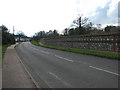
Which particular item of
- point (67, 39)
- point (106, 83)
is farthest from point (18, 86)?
point (67, 39)

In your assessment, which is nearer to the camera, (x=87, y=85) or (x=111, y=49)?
(x=87, y=85)

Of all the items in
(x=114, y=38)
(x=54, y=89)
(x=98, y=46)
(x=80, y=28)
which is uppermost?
(x=80, y=28)

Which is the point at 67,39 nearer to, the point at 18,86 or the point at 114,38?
the point at 114,38

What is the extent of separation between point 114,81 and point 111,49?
37.0 feet

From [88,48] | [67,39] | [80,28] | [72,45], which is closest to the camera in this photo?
[88,48]

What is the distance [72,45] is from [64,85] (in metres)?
19.9

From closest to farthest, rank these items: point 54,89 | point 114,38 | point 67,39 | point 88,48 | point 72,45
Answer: point 54,89, point 114,38, point 88,48, point 72,45, point 67,39

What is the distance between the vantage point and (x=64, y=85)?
5117mm

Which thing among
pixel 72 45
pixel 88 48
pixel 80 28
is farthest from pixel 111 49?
pixel 80 28

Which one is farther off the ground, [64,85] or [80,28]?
[80,28]

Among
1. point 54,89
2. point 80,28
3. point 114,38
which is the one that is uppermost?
point 80,28

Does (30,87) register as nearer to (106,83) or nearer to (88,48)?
(106,83)

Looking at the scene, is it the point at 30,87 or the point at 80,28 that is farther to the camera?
the point at 80,28

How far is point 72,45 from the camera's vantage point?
81.5 ft
